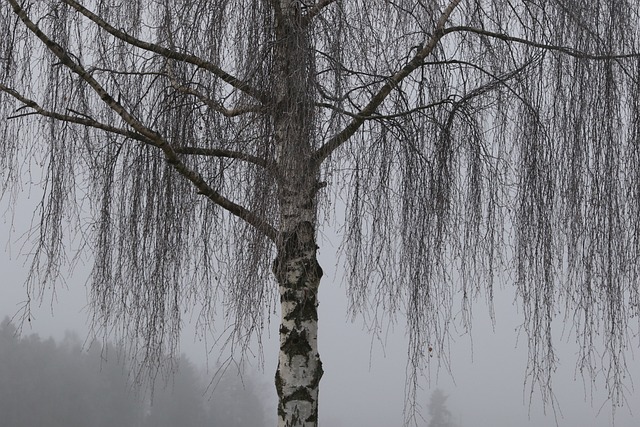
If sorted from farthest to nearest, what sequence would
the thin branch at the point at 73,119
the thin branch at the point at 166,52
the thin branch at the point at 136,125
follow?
the thin branch at the point at 73,119
the thin branch at the point at 136,125
the thin branch at the point at 166,52

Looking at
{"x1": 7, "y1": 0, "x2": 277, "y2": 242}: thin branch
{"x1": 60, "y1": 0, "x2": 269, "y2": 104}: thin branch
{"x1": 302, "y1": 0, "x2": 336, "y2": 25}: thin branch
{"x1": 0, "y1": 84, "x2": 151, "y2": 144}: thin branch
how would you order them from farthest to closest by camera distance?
{"x1": 0, "y1": 84, "x2": 151, "y2": 144}: thin branch → {"x1": 7, "y1": 0, "x2": 277, "y2": 242}: thin branch → {"x1": 60, "y1": 0, "x2": 269, "y2": 104}: thin branch → {"x1": 302, "y1": 0, "x2": 336, "y2": 25}: thin branch

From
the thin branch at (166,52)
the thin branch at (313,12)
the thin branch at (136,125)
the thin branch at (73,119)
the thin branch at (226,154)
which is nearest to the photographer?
the thin branch at (226,154)

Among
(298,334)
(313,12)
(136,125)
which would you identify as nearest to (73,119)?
(136,125)

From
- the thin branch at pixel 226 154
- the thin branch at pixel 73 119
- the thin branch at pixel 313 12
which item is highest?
the thin branch at pixel 313 12

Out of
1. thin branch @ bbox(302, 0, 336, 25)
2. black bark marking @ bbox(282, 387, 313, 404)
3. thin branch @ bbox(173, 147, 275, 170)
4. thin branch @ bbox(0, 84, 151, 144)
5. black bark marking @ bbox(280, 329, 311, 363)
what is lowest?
black bark marking @ bbox(282, 387, 313, 404)

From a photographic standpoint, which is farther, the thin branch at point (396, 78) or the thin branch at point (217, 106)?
the thin branch at point (396, 78)

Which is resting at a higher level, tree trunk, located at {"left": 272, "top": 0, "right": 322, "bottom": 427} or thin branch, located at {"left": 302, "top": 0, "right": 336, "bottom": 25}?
thin branch, located at {"left": 302, "top": 0, "right": 336, "bottom": 25}

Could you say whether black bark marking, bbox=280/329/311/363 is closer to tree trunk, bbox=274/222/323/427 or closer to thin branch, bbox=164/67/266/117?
tree trunk, bbox=274/222/323/427

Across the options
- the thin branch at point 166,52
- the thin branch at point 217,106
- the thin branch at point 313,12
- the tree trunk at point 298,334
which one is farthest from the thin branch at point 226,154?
the thin branch at point 313,12

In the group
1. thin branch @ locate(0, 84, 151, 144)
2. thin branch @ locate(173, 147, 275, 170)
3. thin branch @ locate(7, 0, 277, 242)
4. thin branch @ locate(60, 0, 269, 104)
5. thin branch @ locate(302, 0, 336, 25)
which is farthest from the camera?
thin branch @ locate(0, 84, 151, 144)

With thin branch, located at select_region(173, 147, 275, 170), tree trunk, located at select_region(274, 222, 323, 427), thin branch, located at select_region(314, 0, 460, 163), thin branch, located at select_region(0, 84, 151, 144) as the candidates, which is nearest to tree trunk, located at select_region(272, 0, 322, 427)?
tree trunk, located at select_region(274, 222, 323, 427)

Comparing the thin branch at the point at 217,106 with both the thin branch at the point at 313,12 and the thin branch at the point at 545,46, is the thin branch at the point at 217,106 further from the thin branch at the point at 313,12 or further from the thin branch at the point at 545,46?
the thin branch at the point at 545,46

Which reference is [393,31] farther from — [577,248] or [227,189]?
[577,248]

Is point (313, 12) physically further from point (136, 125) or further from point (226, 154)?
point (136, 125)
